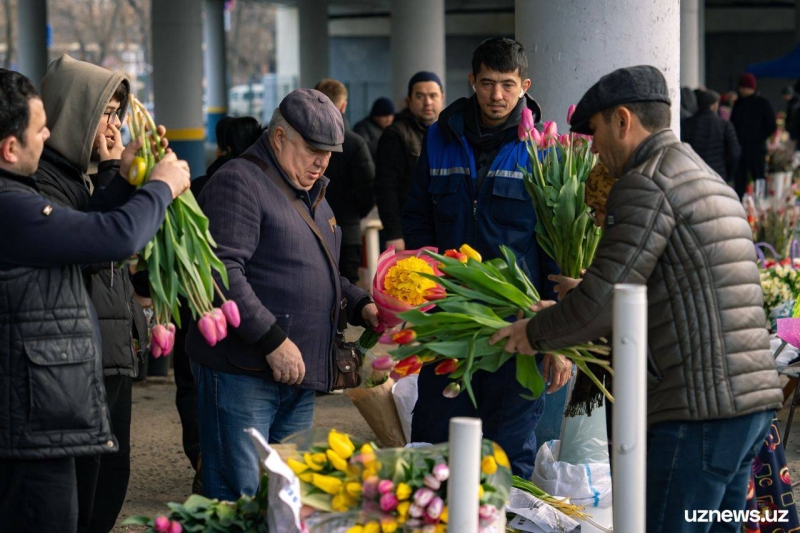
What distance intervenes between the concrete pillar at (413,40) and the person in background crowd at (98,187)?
13.9 metres

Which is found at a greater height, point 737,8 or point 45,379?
point 737,8

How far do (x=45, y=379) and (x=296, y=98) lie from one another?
1.27 meters

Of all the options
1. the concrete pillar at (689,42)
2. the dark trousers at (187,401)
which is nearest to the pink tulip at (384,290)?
the dark trousers at (187,401)

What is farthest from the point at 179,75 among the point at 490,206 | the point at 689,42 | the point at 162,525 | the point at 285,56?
the point at 285,56

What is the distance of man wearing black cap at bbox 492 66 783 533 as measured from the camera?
2.85m

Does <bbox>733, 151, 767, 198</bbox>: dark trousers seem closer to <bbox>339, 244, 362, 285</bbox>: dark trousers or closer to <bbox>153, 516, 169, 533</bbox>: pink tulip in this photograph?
<bbox>339, 244, 362, 285</bbox>: dark trousers

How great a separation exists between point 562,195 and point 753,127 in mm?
12789

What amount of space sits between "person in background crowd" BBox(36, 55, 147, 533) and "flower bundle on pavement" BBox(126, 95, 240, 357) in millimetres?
167

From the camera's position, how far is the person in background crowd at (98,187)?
3334 millimetres

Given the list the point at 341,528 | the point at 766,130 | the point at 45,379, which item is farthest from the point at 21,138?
the point at 766,130

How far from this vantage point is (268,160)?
3.75 meters

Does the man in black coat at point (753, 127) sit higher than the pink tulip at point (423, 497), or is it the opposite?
the man in black coat at point (753, 127)

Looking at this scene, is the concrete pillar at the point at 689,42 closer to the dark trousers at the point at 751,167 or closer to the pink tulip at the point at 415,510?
the dark trousers at the point at 751,167

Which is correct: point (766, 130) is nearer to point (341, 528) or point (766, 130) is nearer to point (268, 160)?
point (268, 160)
